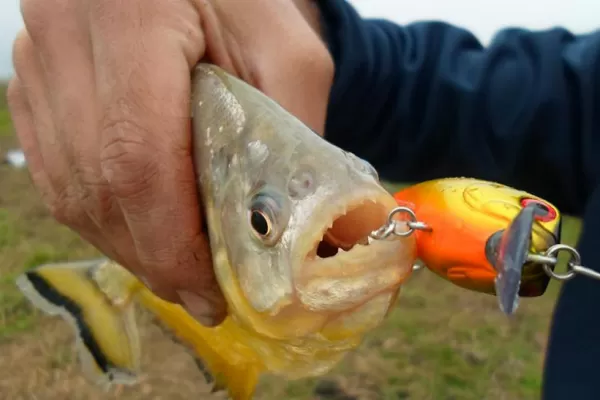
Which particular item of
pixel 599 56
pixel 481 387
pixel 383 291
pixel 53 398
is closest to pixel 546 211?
pixel 383 291

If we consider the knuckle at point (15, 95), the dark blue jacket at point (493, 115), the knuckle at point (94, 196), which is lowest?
the dark blue jacket at point (493, 115)

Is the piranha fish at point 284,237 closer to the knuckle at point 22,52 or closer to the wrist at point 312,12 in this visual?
the knuckle at point 22,52

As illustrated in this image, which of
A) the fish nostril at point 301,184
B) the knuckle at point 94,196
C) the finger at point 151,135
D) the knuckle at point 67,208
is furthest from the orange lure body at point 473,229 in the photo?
the knuckle at point 67,208

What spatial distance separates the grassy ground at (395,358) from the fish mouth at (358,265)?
191 centimetres

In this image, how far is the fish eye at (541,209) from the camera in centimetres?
76

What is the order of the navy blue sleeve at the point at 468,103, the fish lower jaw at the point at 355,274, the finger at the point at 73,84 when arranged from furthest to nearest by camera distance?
the navy blue sleeve at the point at 468,103 → the finger at the point at 73,84 → the fish lower jaw at the point at 355,274

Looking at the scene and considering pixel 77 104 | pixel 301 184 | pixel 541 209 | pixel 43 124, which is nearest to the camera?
pixel 541 209

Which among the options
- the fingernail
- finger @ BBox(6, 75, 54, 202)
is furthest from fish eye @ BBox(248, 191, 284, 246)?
finger @ BBox(6, 75, 54, 202)

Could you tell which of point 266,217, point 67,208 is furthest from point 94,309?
point 266,217

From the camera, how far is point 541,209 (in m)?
0.77

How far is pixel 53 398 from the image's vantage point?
2680mm

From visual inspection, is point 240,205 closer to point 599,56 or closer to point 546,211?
point 546,211

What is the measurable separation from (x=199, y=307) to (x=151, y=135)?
0.28 metres

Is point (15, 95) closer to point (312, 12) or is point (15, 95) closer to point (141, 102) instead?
point (141, 102)
